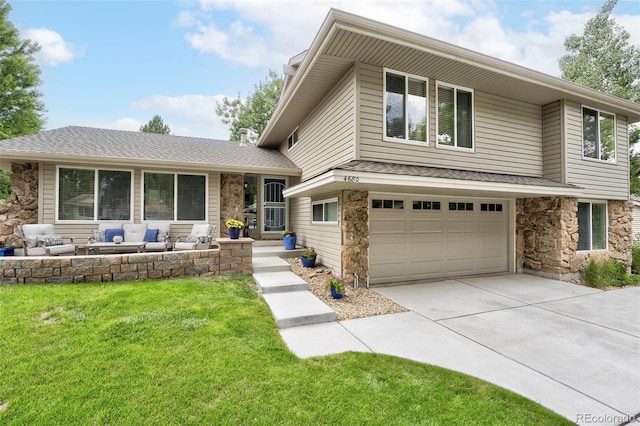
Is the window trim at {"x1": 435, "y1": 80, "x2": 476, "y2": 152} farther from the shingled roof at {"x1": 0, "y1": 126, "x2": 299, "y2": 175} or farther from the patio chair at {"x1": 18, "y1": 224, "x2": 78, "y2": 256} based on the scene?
the patio chair at {"x1": 18, "y1": 224, "x2": 78, "y2": 256}

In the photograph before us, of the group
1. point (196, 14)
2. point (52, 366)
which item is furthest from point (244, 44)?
point (52, 366)

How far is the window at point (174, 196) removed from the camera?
8367mm

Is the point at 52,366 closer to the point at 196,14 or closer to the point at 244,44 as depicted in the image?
the point at 196,14

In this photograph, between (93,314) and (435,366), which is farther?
(93,314)

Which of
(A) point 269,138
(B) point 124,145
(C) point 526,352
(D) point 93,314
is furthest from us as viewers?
(A) point 269,138

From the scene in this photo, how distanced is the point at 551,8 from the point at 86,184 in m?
15.7

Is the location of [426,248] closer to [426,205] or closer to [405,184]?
[426,205]

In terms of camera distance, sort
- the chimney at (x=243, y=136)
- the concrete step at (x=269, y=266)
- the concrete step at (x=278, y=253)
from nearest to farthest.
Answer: the concrete step at (x=269, y=266) < the concrete step at (x=278, y=253) < the chimney at (x=243, y=136)

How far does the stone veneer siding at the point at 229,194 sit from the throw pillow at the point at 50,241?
155 inches

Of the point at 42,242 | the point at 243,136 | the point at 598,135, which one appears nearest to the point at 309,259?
the point at 42,242

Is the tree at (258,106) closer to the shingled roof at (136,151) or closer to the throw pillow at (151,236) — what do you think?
Answer: the shingled roof at (136,151)

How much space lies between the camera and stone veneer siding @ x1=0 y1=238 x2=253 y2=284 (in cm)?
492

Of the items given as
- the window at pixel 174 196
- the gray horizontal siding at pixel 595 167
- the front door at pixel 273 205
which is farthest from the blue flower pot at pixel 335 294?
the gray horizontal siding at pixel 595 167

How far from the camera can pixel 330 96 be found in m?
6.89
